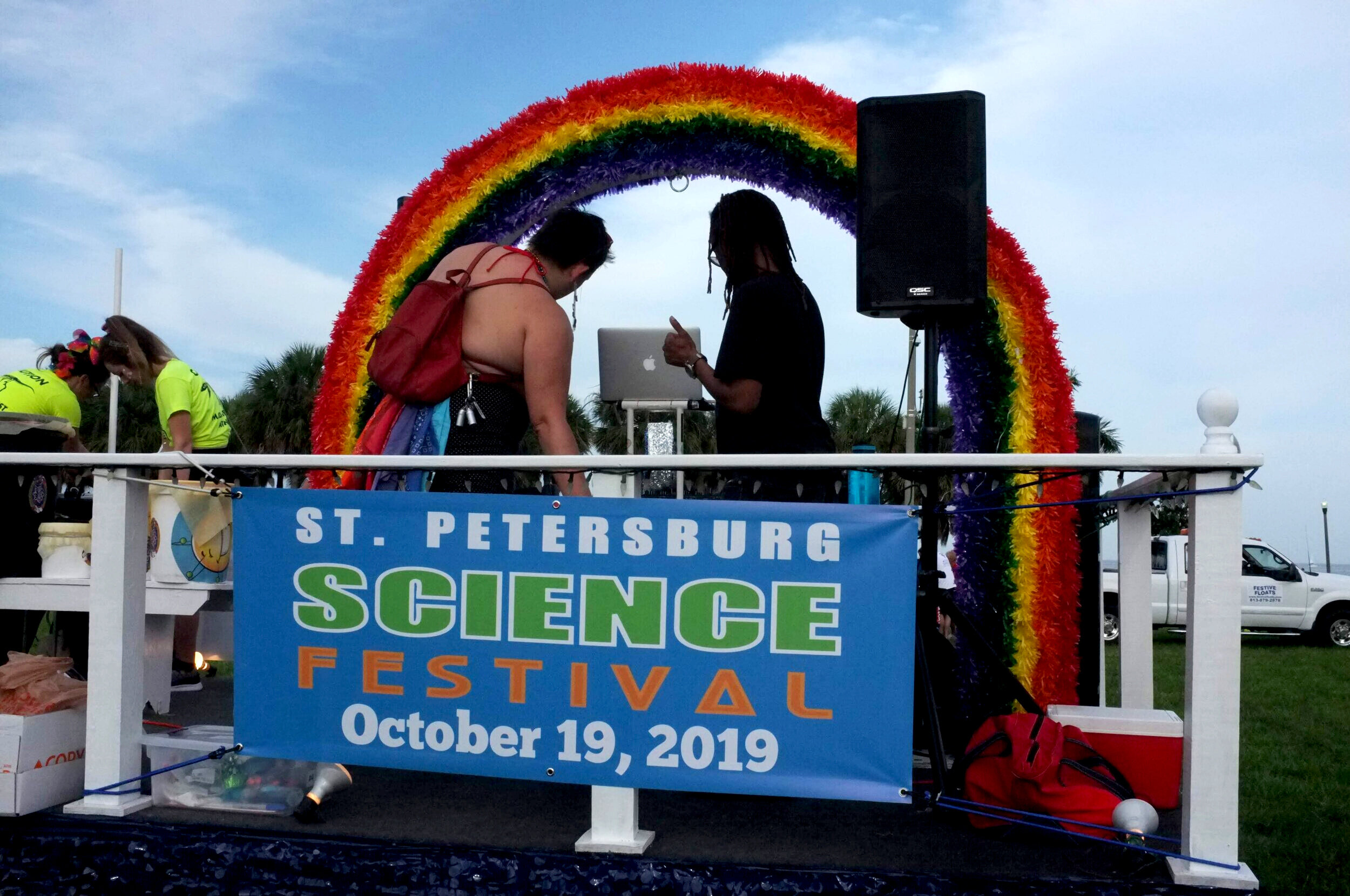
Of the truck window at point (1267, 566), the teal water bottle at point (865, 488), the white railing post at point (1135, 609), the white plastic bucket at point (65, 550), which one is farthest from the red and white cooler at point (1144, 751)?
the truck window at point (1267, 566)

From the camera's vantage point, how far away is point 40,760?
285cm

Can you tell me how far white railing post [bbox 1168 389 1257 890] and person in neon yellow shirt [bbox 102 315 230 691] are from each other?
149 inches

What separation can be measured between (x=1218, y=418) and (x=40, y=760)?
3.01 meters

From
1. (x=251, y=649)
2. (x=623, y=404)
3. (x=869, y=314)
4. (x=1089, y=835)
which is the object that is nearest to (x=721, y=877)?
(x=1089, y=835)

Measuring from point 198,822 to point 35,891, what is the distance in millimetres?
452

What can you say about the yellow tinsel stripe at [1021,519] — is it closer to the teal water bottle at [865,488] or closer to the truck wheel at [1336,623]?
the teal water bottle at [865,488]

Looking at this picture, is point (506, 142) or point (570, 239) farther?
point (506, 142)

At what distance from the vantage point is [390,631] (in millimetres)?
2668

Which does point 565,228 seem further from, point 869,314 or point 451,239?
point 451,239

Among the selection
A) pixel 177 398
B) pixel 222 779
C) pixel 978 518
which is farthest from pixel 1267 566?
pixel 222 779

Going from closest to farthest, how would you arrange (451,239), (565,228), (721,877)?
1. (721,877)
2. (565,228)
3. (451,239)

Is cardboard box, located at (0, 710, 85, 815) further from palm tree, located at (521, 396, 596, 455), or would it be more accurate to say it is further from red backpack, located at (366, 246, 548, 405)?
palm tree, located at (521, 396, 596, 455)

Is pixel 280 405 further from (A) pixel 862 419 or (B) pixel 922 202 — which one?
(B) pixel 922 202

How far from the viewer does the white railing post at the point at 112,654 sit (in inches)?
111
